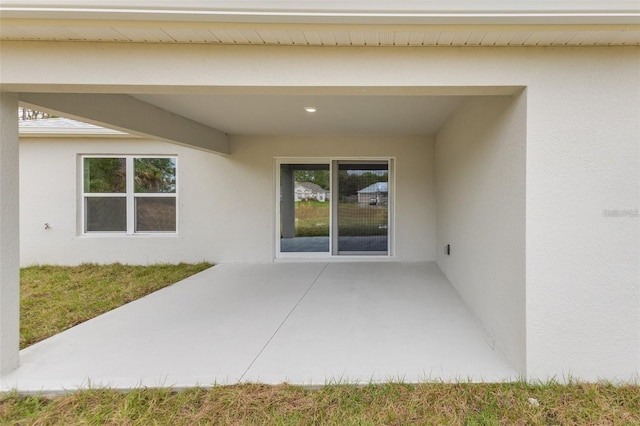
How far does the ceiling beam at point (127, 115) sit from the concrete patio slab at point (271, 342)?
A: 239 centimetres

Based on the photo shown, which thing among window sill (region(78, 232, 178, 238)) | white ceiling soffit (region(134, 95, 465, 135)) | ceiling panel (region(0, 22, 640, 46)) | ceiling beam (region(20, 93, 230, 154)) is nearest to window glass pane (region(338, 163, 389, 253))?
white ceiling soffit (region(134, 95, 465, 135))

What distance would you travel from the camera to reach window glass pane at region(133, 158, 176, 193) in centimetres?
657

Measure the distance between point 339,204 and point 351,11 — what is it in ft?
16.3

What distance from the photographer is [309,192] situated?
6918mm

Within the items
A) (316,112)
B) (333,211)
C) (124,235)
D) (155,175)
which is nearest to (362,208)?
(333,211)

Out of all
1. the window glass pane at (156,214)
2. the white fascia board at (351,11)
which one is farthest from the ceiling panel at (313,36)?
the window glass pane at (156,214)

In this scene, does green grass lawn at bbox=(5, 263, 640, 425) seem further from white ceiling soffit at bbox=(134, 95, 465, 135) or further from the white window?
the white window

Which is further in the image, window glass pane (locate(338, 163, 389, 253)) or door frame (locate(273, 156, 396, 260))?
window glass pane (locate(338, 163, 389, 253))

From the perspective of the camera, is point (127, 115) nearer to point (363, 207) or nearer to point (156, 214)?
point (156, 214)

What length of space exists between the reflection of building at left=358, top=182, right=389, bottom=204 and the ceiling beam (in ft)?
11.1

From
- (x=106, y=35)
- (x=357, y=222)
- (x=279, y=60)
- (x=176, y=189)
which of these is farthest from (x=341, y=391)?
(x=176, y=189)

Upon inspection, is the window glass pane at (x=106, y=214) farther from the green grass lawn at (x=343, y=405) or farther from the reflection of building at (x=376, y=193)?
the reflection of building at (x=376, y=193)

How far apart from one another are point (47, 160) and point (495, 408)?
8672mm

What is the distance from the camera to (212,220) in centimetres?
659
